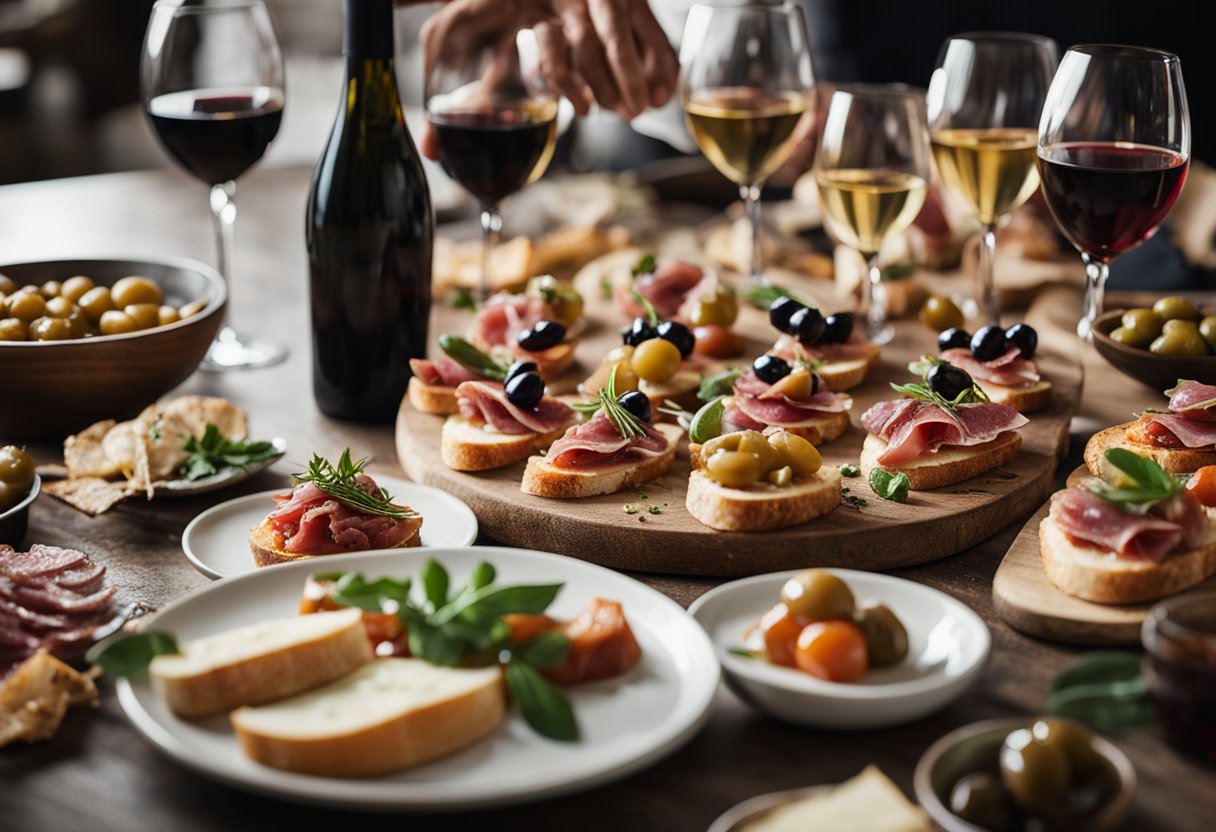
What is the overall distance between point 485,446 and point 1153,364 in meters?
1.20

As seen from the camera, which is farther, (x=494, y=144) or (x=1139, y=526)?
(x=494, y=144)

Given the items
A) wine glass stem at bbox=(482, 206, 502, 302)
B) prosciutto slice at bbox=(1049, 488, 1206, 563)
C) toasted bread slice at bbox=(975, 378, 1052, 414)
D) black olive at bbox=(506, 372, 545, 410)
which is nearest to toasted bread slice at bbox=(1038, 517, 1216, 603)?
prosciutto slice at bbox=(1049, 488, 1206, 563)

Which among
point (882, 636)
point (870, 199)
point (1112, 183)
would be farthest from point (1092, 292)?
point (882, 636)

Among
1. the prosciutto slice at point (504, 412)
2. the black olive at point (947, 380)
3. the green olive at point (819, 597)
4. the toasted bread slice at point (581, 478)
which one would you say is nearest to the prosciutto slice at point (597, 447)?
the toasted bread slice at point (581, 478)

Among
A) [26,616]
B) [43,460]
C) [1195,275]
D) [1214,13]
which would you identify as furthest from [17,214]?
[1214,13]

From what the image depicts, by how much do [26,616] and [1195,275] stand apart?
2.74 meters

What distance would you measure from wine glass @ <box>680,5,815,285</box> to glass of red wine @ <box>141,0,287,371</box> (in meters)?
0.93

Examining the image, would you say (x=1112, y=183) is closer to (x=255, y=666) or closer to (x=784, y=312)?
(x=784, y=312)

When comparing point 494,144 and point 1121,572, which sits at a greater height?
point 494,144

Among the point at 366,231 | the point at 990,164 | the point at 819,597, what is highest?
the point at 990,164

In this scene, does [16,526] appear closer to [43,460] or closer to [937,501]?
[43,460]

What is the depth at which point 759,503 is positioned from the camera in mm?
1839

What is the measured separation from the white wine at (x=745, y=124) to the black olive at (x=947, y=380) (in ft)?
3.13

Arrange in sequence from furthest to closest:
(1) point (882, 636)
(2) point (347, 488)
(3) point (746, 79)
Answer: (3) point (746, 79) → (2) point (347, 488) → (1) point (882, 636)
